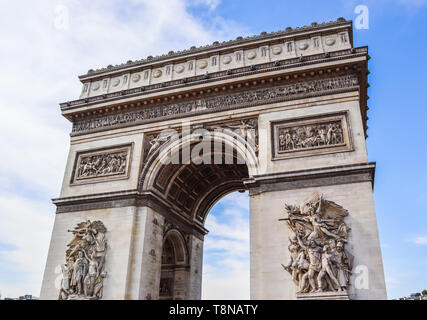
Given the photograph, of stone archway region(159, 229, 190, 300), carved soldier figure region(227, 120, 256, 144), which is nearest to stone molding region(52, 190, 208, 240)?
stone archway region(159, 229, 190, 300)

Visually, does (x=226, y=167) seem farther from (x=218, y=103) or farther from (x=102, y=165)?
(x=102, y=165)

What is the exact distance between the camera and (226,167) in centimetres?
2095

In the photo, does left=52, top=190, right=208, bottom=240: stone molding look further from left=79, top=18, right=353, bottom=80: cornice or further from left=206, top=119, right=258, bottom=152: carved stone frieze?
left=79, top=18, right=353, bottom=80: cornice

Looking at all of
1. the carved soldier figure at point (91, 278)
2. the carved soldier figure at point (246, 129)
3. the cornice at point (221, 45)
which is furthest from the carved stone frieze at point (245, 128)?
the carved soldier figure at point (91, 278)

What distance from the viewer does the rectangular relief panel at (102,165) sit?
18.7 metres

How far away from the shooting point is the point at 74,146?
2025 cm

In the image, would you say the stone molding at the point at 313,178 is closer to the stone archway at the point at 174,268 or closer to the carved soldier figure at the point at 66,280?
the stone archway at the point at 174,268

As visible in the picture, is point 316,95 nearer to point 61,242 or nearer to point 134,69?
point 134,69

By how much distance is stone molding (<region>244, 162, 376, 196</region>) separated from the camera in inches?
583

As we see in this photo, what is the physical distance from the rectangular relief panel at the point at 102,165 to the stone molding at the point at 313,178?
6120 mm

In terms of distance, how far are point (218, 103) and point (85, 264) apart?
8890mm

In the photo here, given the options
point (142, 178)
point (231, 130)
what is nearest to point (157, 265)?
point (142, 178)

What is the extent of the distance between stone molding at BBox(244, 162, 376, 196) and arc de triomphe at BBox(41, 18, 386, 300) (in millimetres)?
41
